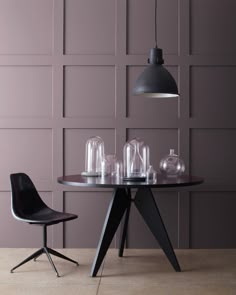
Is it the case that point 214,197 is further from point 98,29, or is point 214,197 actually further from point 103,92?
point 98,29

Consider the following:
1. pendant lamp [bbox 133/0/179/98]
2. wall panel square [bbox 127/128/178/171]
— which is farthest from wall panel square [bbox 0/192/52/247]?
pendant lamp [bbox 133/0/179/98]

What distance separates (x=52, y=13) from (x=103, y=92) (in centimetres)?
96

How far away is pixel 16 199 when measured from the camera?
12.0ft

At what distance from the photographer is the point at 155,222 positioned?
359cm

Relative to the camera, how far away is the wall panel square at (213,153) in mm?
4324

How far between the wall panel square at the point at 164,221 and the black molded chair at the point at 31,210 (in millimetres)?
812

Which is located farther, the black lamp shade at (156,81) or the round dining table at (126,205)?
the black lamp shade at (156,81)

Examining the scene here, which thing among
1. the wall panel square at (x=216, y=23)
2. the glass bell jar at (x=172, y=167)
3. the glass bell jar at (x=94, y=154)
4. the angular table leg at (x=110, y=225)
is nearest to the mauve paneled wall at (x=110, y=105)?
the wall panel square at (x=216, y=23)

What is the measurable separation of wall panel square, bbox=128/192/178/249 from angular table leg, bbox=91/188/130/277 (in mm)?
801

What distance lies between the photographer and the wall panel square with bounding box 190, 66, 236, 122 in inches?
170

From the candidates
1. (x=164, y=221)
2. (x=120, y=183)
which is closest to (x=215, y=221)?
(x=164, y=221)

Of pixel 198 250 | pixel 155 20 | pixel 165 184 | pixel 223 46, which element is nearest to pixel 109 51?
pixel 155 20

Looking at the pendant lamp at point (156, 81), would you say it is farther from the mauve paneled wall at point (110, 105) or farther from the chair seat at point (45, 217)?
the chair seat at point (45, 217)

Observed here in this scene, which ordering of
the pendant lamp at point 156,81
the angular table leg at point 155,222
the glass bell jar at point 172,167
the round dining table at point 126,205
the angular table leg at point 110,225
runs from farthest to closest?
the glass bell jar at point 172,167 < the pendant lamp at point 156,81 < the angular table leg at point 155,222 < the angular table leg at point 110,225 < the round dining table at point 126,205
